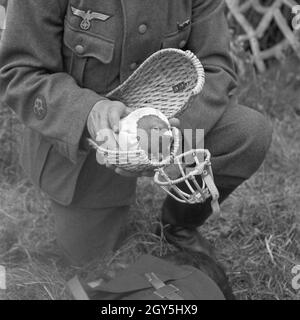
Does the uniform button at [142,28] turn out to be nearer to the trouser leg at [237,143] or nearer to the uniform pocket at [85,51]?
the uniform pocket at [85,51]

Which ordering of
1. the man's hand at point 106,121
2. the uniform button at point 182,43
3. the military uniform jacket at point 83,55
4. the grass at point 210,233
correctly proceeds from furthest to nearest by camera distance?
the grass at point 210,233, the uniform button at point 182,43, the military uniform jacket at point 83,55, the man's hand at point 106,121

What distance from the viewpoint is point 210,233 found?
176 centimetres

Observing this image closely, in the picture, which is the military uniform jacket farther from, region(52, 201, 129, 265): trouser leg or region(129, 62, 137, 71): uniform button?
region(52, 201, 129, 265): trouser leg

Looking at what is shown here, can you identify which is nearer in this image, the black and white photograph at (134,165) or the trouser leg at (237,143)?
the black and white photograph at (134,165)

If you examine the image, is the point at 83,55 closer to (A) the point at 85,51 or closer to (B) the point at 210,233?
(A) the point at 85,51

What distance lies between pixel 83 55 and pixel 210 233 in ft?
2.13

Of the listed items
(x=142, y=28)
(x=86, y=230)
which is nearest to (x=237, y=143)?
(x=142, y=28)

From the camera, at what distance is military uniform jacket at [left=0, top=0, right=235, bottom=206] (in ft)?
4.27

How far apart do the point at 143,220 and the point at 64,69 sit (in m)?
0.53

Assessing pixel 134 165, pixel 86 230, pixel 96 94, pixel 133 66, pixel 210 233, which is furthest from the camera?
pixel 210 233

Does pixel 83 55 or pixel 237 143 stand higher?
pixel 83 55

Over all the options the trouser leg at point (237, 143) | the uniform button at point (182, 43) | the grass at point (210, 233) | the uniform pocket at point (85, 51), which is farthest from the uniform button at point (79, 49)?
the grass at point (210, 233)

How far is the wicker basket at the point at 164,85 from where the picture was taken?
4.08 ft

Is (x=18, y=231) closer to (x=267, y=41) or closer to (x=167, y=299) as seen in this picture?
(x=167, y=299)
